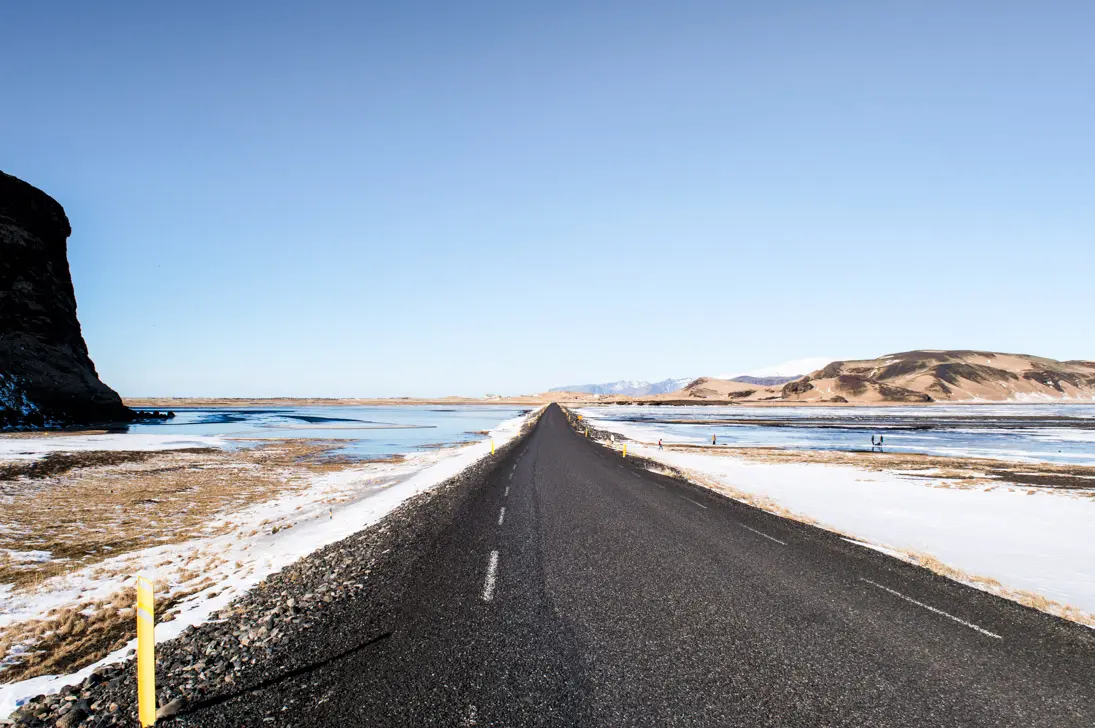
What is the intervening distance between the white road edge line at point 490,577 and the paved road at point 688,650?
0.16 feet

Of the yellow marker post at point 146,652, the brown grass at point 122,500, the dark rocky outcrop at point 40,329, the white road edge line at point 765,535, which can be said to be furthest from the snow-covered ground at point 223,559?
the dark rocky outcrop at point 40,329

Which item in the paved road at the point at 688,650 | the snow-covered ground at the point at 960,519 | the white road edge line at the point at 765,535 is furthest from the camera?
the white road edge line at the point at 765,535

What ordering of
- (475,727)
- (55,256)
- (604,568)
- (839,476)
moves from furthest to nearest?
(55,256), (839,476), (604,568), (475,727)

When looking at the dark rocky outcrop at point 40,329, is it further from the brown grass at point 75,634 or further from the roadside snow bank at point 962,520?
the roadside snow bank at point 962,520

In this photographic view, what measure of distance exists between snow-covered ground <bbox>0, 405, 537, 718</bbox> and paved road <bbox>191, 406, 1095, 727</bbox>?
3075mm

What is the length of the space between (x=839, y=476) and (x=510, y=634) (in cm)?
2472

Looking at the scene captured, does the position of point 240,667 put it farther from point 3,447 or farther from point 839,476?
point 3,447

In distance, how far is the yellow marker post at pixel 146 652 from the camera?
4.70 m

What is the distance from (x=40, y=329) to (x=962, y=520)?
84.0 metres

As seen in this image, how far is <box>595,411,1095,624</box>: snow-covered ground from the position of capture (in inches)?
412

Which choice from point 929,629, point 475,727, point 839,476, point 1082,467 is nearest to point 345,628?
point 475,727

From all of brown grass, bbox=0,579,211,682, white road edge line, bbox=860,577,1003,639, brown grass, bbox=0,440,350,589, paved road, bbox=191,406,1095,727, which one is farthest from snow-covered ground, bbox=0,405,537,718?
white road edge line, bbox=860,577,1003,639

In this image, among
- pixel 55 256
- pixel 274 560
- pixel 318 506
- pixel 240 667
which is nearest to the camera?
pixel 240 667

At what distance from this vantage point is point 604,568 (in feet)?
32.1
